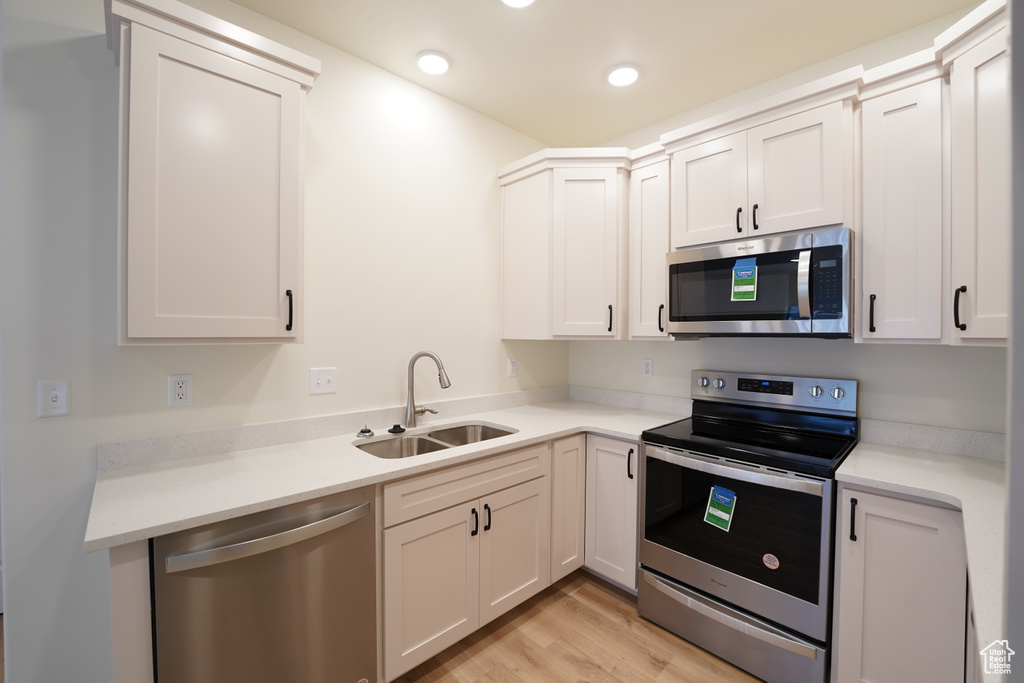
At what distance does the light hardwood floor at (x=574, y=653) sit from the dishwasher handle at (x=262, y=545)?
83 cm

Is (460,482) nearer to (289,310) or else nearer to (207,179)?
(289,310)

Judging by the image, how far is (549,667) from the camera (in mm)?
1851

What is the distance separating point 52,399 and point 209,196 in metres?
0.85

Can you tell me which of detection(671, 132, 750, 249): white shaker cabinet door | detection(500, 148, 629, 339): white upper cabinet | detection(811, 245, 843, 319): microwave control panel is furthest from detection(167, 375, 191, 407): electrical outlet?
detection(811, 245, 843, 319): microwave control panel

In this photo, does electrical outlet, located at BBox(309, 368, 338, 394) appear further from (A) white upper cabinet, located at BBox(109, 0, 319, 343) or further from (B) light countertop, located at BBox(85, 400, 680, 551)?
(A) white upper cabinet, located at BBox(109, 0, 319, 343)

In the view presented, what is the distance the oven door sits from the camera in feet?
5.36

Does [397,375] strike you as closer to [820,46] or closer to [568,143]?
[568,143]

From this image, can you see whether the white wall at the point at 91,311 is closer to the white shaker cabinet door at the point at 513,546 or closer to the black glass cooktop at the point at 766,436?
the white shaker cabinet door at the point at 513,546

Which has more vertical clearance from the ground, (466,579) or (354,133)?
(354,133)

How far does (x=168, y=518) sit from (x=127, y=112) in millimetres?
1204

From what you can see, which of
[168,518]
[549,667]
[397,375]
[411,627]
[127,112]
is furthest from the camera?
[397,375]

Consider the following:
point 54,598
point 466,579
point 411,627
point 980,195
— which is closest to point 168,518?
point 54,598

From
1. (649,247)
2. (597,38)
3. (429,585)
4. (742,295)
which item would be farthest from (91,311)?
(742,295)

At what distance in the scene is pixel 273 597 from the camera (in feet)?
4.44
